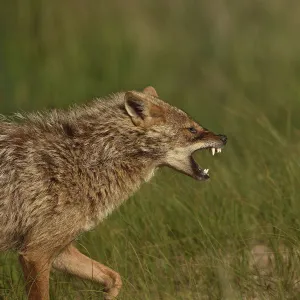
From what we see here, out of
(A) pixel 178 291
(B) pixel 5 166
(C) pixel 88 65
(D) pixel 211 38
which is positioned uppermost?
(D) pixel 211 38

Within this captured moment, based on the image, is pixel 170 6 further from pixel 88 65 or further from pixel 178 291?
pixel 178 291

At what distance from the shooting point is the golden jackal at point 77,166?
7590mm

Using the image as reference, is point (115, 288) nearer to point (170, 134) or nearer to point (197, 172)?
point (197, 172)

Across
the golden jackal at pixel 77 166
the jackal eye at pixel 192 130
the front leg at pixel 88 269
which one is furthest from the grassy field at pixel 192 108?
the jackal eye at pixel 192 130

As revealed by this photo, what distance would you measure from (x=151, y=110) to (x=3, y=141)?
115 centimetres

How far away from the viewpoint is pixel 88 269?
804 centimetres

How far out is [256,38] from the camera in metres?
16.3

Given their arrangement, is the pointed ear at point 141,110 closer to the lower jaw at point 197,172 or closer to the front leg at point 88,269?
the lower jaw at point 197,172

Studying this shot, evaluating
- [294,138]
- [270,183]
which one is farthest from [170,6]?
[270,183]

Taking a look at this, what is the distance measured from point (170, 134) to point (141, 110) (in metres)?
0.29

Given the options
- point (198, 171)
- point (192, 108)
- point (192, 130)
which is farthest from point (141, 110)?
point (192, 108)

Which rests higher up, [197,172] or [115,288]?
[197,172]

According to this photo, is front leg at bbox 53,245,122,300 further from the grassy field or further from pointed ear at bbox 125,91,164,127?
pointed ear at bbox 125,91,164,127

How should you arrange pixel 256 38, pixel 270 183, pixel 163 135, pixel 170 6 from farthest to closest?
pixel 170 6 → pixel 256 38 → pixel 270 183 → pixel 163 135
